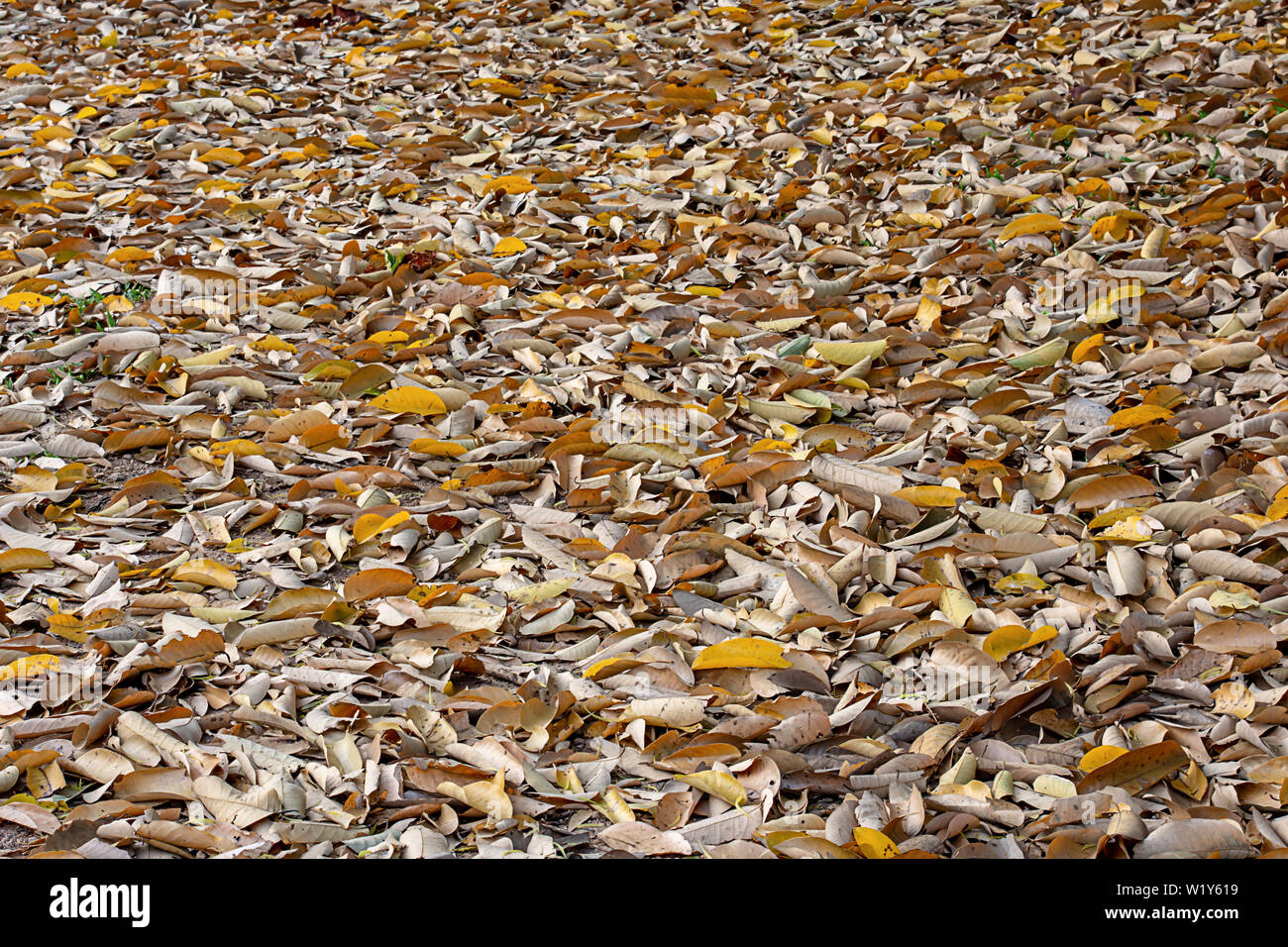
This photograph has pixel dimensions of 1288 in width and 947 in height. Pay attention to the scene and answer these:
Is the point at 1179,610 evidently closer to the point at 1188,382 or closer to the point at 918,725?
the point at 918,725

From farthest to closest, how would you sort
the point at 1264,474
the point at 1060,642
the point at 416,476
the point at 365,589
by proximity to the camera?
1. the point at 416,476
2. the point at 1264,474
3. the point at 365,589
4. the point at 1060,642

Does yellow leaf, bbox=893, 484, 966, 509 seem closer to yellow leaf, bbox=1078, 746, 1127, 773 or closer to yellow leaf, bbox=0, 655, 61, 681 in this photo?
yellow leaf, bbox=1078, 746, 1127, 773

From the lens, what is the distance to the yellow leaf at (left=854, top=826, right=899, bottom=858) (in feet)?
5.63

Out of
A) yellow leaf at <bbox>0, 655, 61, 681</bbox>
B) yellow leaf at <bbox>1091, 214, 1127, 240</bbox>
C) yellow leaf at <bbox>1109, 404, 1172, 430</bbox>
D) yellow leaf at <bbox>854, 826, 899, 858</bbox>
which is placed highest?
yellow leaf at <bbox>1091, 214, 1127, 240</bbox>

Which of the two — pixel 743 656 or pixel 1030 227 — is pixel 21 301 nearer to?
pixel 743 656

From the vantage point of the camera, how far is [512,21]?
18.8 feet

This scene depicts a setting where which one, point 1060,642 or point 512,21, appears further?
point 512,21

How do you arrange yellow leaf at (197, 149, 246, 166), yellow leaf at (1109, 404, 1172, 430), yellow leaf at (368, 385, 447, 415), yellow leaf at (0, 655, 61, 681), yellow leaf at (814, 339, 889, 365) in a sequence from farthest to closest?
1. yellow leaf at (197, 149, 246, 166)
2. yellow leaf at (814, 339, 889, 365)
3. yellow leaf at (368, 385, 447, 415)
4. yellow leaf at (1109, 404, 1172, 430)
5. yellow leaf at (0, 655, 61, 681)

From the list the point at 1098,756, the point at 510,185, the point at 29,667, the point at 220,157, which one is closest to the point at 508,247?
the point at 510,185

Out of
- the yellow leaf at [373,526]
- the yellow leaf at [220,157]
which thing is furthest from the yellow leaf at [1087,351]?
the yellow leaf at [220,157]

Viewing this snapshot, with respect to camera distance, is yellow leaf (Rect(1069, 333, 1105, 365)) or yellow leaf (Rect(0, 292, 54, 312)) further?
yellow leaf (Rect(0, 292, 54, 312))

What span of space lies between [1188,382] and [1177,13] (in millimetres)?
2896

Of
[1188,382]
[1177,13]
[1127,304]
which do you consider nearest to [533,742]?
[1188,382]

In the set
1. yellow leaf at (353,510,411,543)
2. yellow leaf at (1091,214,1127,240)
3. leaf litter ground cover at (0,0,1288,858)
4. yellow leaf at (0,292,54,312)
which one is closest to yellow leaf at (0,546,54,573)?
leaf litter ground cover at (0,0,1288,858)
